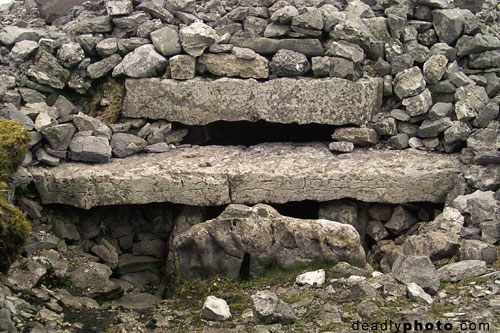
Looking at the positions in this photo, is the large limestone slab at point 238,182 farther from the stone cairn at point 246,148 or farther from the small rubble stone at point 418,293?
the small rubble stone at point 418,293

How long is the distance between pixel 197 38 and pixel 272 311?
370 centimetres

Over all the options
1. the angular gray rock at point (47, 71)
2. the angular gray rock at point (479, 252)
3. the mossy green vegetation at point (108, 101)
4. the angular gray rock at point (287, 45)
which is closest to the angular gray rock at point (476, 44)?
the angular gray rock at point (287, 45)

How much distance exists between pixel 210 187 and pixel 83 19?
2.94 m

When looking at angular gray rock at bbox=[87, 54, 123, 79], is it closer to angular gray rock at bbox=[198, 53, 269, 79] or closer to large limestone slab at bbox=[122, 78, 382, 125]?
large limestone slab at bbox=[122, 78, 382, 125]

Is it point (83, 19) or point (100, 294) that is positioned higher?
point (83, 19)

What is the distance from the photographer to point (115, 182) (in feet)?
23.6

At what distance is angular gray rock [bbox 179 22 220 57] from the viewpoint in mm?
7598

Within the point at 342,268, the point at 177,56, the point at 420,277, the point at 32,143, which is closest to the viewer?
the point at 420,277

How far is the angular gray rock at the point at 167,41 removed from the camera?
7773 mm

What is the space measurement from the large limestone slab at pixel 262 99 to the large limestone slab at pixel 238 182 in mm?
694

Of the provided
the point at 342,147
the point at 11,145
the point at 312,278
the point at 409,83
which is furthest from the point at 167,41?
the point at 312,278

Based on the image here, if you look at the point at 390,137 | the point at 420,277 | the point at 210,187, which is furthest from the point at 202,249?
the point at 390,137

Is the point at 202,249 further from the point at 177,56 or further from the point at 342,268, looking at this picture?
the point at 177,56

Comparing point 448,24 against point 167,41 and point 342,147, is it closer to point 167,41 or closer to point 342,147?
point 342,147
